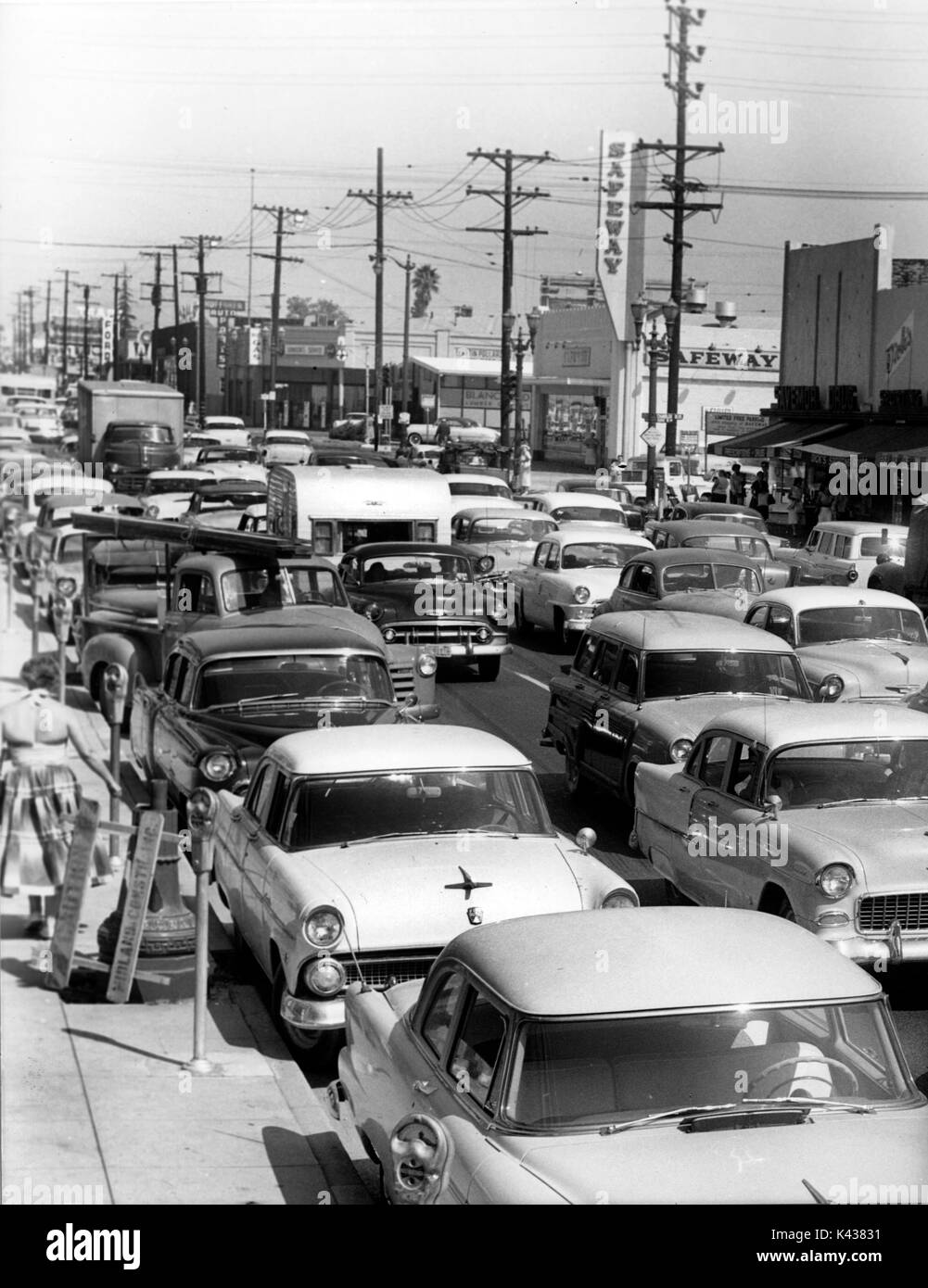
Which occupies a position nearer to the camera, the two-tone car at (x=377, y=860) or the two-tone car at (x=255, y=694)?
the two-tone car at (x=377, y=860)

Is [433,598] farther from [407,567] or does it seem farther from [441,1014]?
[441,1014]

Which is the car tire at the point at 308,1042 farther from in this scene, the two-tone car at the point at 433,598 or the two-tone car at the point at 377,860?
the two-tone car at the point at 433,598

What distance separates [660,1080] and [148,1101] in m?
2.56

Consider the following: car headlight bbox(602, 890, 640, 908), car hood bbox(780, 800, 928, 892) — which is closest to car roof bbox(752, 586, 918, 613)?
car hood bbox(780, 800, 928, 892)

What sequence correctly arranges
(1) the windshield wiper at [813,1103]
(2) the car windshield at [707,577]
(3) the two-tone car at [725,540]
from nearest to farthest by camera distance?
1. (1) the windshield wiper at [813,1103]
2. (2) the car windshield at [707,577]
3. (3) the two-tone car at [725,540]

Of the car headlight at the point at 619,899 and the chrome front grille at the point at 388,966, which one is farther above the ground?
the car headlight at the point at 619,899

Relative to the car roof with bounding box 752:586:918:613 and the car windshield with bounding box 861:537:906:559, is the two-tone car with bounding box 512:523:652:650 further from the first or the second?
the car roof with bounding box 752:586:918:613

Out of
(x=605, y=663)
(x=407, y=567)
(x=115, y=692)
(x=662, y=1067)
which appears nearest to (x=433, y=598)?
(x=407, y=567)

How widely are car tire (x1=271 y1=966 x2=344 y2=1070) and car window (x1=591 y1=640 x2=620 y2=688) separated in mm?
5676

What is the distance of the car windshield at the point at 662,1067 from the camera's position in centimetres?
486

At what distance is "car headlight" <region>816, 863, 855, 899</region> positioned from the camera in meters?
8.13

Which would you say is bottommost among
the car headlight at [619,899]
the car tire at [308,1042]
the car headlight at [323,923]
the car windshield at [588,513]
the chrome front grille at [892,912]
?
the car tire at [308,1042]

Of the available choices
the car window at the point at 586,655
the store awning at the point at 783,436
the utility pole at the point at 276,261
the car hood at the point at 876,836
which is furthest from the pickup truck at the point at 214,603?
the utility pole at the point at 276,261
